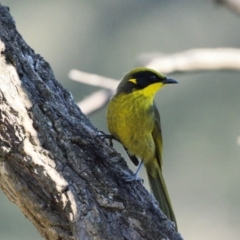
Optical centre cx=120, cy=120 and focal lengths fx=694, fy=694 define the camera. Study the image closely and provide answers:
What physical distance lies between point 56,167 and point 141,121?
150 centimetres

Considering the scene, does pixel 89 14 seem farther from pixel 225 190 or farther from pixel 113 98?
pixel 113 98

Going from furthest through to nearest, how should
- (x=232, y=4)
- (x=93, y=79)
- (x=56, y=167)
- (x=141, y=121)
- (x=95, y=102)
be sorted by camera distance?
(x=93, y=79), (x=95, y=102), (x=141, y=121), (x=232, y=4), (x=56, y=167)

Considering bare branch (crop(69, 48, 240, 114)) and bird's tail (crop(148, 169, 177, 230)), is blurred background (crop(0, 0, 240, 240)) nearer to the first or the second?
bare branch (crop(69, 48, 240, 114))

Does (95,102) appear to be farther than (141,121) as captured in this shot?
Yes

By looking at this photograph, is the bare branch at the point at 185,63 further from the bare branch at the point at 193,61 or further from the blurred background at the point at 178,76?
the blurred background at the point at 178,76

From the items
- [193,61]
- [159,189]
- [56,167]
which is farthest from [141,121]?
[56,167]

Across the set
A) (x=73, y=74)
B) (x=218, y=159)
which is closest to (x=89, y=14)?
(x=218, y=159)

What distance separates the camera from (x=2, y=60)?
9.23 feet

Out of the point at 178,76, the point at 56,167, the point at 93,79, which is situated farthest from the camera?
the point at 178,76

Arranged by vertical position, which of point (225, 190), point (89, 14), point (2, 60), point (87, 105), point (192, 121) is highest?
point (89, 14)

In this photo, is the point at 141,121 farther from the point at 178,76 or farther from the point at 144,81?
the point at 178,76

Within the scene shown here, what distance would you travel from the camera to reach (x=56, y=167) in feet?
8.98

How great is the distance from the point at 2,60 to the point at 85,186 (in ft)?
2.00

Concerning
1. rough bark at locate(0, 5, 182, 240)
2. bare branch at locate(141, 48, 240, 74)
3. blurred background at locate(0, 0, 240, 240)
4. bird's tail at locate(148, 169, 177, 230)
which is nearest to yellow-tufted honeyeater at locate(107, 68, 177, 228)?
bird's tail at locate(148, 169, 177, 230)
